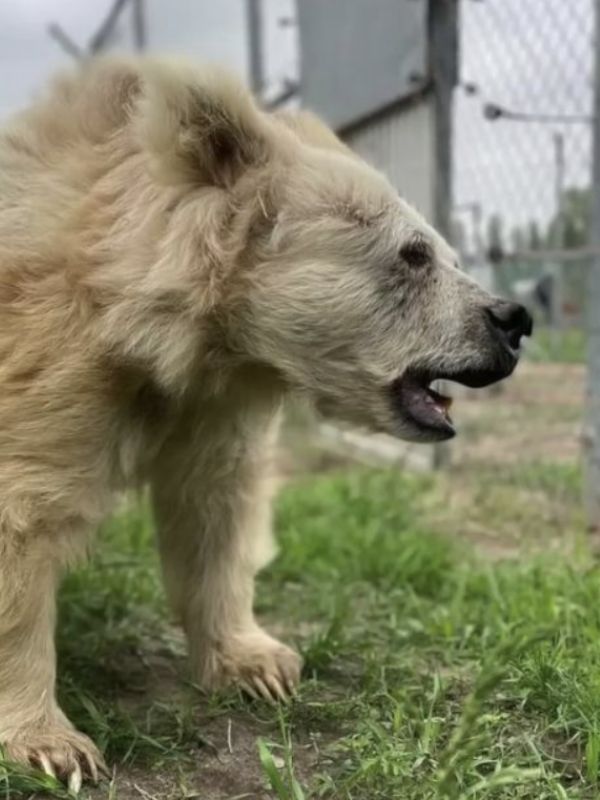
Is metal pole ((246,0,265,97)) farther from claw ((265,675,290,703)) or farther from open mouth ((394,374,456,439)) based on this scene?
claw ((265,675,290,703))

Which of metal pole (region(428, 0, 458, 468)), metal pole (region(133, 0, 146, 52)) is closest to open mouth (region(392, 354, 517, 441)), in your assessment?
metal pole (region(428, 0, 458, 468))

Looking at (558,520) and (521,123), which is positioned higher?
(521,123)

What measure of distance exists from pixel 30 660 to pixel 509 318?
133 cm

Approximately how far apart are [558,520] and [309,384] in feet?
8.13

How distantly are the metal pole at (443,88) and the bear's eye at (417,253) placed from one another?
2.73 m

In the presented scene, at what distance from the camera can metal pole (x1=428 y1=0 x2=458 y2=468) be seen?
5195 millimetres

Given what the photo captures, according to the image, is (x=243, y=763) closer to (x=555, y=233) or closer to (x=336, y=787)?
(x=336, y=787)

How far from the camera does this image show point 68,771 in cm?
229

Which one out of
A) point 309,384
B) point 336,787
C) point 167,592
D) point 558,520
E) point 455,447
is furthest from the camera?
point 455,447

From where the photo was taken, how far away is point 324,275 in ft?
8.23

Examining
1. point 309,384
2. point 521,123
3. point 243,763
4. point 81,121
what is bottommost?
point 243,763

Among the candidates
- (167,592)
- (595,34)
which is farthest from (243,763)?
(595,34)

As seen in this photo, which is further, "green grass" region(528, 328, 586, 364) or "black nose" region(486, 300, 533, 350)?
"green grass" region(528, 328, 586, 364)

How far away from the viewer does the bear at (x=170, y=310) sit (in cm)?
242
